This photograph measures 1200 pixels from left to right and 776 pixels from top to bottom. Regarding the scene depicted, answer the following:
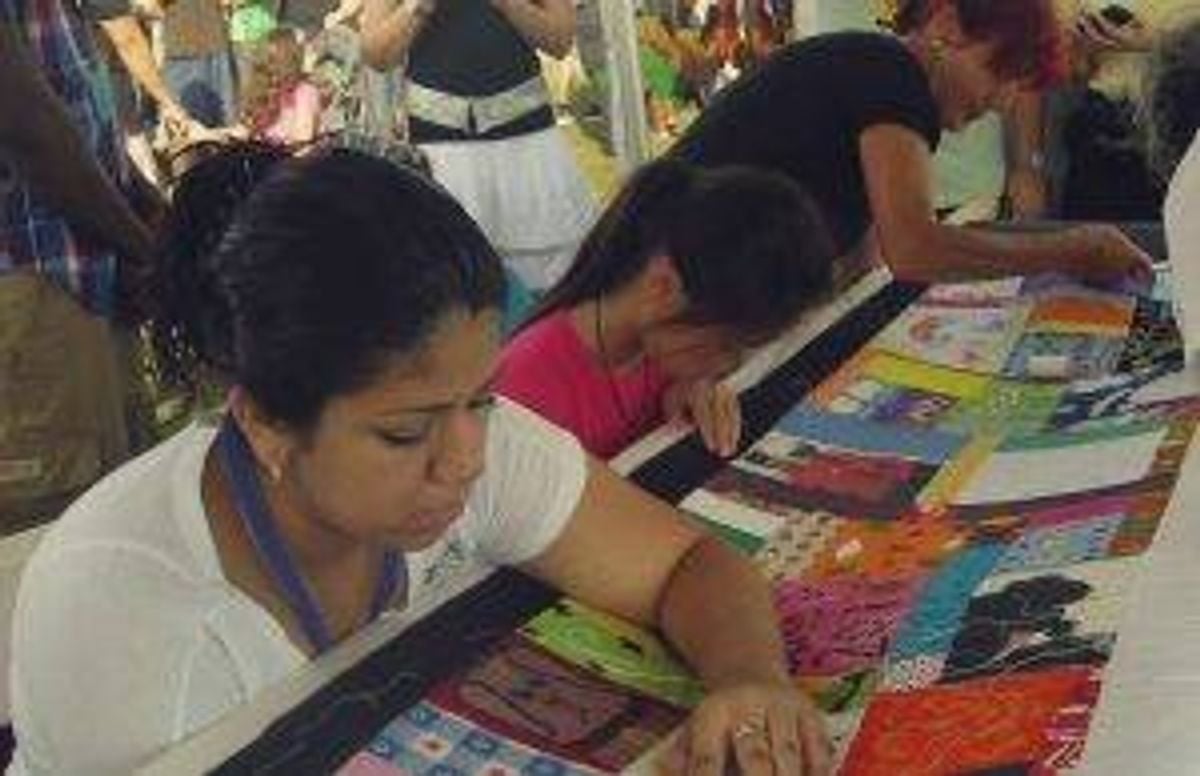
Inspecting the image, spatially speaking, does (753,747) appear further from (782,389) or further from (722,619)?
(782,389)

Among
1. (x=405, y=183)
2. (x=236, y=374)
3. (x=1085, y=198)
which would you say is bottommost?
(x=1085, y=198)

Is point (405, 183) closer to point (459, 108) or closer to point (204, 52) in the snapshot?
point (459, 108)

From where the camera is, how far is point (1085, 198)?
3482mm

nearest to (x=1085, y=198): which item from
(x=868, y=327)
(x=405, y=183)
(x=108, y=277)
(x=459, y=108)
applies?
(x=459, y=108)

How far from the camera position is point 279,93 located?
129 inches

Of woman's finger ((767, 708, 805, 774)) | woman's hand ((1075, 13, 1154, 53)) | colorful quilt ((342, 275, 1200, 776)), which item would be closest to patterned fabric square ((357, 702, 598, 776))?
colorful quilt ((342, 275, 1200, 776))

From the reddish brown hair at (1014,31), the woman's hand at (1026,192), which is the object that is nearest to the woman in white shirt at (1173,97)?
the reddish brown hair at (1014,31)

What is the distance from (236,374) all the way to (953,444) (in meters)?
0.78

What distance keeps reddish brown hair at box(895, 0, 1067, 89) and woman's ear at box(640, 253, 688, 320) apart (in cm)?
78

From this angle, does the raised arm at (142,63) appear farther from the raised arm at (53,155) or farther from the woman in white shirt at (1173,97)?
the woman in white shirt at (1173,97)

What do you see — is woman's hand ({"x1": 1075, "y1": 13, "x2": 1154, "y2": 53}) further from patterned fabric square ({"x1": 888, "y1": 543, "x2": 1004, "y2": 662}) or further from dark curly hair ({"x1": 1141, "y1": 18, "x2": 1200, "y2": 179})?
patterned fabric square ({"x1": 888, "y1": 543, "x2": 1004, "y2": 662})

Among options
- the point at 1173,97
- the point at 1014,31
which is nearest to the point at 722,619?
the point at 1173,97

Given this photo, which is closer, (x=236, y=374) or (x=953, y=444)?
(x=236, y=374)

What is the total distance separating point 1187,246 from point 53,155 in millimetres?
1009
